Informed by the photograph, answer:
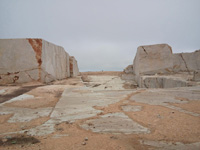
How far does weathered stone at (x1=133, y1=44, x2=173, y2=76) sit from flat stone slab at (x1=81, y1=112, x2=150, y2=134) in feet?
18.7

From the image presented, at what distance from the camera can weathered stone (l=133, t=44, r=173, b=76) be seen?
6.64 m

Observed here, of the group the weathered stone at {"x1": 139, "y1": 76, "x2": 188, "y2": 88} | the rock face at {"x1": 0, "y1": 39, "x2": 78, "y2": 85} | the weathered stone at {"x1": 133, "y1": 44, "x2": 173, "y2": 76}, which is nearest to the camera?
the weathered stone at {"x1": 139, "y1": 76, "x2": 188, "y2": 88}

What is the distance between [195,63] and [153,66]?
2941 millimetres

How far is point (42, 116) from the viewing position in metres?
1.66

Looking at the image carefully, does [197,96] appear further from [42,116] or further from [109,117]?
[42,116]

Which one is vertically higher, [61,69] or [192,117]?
[61,69]

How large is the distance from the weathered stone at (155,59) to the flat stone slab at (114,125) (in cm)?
571

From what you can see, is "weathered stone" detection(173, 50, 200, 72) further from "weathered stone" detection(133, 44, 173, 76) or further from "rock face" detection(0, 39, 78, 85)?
"rock face" detection(0, 39, 78, 85)

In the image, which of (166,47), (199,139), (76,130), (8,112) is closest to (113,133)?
(76,130)

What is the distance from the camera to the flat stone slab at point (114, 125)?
1.17 metres

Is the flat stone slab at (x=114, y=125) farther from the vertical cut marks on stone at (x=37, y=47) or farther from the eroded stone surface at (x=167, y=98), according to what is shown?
the vertical cut marks on stone at (x=37, y=47)

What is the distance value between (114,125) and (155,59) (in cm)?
629

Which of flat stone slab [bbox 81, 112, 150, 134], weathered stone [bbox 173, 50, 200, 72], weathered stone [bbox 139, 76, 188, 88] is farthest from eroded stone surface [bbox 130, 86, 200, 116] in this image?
weathered stone [bbox 173, 50, 200, 72]

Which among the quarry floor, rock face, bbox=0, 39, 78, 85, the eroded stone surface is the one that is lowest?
the quarry floor
